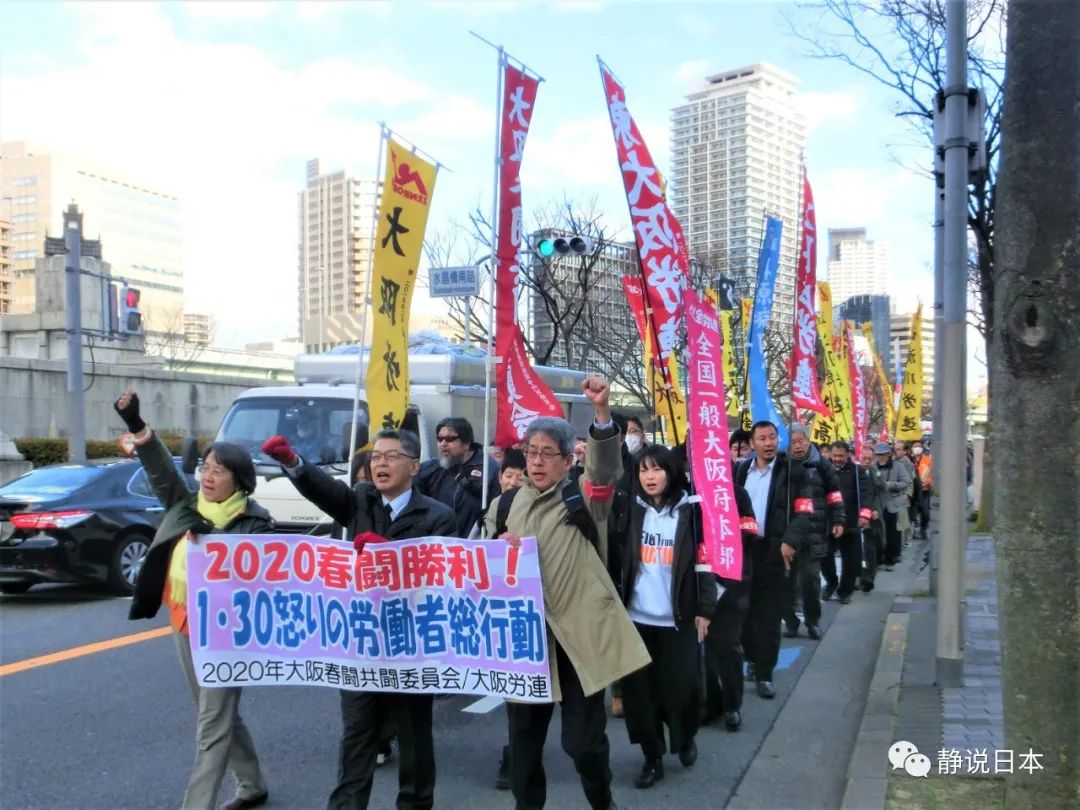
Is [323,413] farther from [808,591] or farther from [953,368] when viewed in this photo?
[953,368]

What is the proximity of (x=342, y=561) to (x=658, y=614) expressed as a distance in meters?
1.63

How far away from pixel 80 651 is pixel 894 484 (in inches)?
447

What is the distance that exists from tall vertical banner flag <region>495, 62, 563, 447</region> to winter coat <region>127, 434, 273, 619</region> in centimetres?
291

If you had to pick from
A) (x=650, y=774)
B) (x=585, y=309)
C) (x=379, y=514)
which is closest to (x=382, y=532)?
(x=379, y=514)

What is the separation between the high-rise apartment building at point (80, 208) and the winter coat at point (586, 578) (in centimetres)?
9495

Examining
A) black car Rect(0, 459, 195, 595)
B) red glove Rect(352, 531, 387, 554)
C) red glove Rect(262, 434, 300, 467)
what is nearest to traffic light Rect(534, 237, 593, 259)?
black car Rect(0, 459, 195, 595)

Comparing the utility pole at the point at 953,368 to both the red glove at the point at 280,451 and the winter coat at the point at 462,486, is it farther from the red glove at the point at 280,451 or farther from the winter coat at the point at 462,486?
the red glove at the point at 280,451

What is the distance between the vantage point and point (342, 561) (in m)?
4.36

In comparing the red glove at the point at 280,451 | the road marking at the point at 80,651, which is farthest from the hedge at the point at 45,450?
the red glove at the point at 280,451

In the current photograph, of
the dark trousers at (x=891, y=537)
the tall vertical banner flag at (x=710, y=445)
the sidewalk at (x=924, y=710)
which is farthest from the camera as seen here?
the dark trousers at (x=891, y=537)

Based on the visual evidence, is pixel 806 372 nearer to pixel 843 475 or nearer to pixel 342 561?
pixel 843 475

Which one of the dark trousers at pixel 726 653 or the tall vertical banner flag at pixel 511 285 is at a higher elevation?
the tall vertical banner flag at pixel 511 285

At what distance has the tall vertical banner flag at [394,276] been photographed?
804 centimetres

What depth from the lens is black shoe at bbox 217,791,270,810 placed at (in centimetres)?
466
